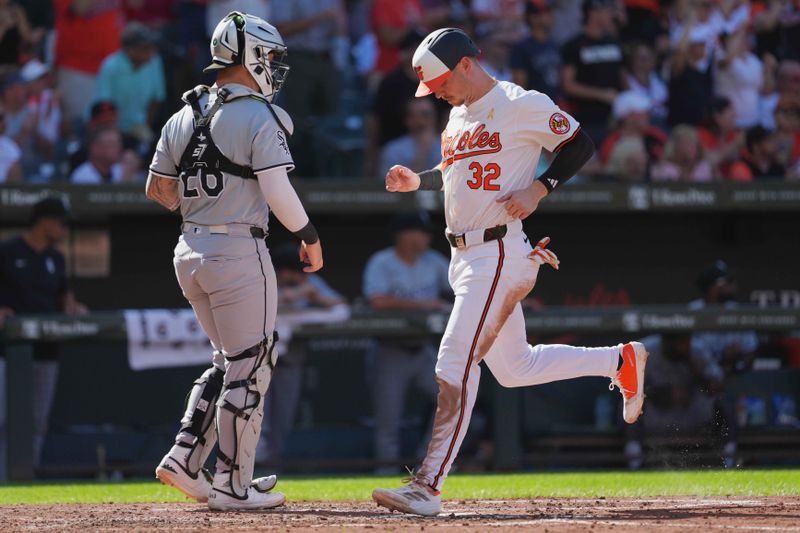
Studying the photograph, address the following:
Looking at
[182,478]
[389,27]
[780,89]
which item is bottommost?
[182,478]

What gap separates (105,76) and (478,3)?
3.56m

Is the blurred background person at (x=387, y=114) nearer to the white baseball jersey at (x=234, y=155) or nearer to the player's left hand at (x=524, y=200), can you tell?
the white baseball jersey at (x=234, y=155)

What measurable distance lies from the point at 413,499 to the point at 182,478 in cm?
99

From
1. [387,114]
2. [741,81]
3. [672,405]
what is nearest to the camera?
[672,405]

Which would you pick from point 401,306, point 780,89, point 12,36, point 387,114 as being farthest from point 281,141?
point 780,89

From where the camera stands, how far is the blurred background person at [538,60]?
1091cm

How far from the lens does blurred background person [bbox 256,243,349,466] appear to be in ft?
26.9

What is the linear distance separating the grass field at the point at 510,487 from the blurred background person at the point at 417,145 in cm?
280

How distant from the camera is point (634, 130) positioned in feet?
33.8

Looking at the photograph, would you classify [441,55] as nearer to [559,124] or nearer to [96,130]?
[559,124]

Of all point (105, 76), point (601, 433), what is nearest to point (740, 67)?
point (601, 433)

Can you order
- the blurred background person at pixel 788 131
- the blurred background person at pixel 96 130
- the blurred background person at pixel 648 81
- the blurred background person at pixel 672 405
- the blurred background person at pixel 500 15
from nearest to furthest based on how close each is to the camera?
the blurred background person at pixel 672 405 → the blurred background person at pixel 96 130 → the blurred background person at pixel 788 131 → the blurred background person at pixel 500 15 → the blurred background person at pixel 648 81

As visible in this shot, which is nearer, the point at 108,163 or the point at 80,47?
the point at 108,163

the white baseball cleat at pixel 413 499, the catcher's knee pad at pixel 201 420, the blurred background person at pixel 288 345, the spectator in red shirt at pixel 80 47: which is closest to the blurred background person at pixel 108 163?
the spectator in red shirt at pixel 80 47
